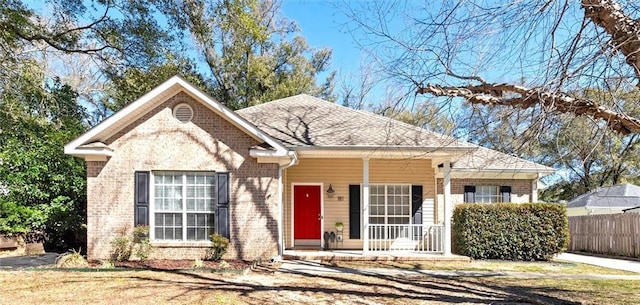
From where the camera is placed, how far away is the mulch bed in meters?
10.5

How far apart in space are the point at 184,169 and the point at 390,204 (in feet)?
22.3

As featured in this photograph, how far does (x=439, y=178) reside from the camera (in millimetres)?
15180

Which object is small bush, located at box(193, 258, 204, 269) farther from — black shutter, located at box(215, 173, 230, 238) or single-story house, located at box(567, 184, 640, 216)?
single-story house, located at box(567, 184, 640, 216)

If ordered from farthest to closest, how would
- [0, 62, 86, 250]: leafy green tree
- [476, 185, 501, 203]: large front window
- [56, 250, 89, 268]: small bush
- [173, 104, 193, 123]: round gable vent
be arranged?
[476, 185, 501, 203]: large front window → [0, 62, 86, 250]: leafy green tree → [173, 104, 193, 123]: round gable vent → [56, 250, 89, 268]: small bush

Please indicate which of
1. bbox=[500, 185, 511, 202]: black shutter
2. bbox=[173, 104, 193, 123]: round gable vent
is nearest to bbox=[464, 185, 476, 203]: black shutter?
bbox=[500, 185, 511, 202]: black shutter

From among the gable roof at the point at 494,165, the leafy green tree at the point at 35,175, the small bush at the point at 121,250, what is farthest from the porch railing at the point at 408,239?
the leafy green tree at the point at 35,175

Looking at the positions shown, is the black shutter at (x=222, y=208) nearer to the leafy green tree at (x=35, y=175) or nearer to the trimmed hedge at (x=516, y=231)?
the leafy green tree at (x=35, y=175)

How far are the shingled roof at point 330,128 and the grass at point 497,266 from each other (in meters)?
3.22

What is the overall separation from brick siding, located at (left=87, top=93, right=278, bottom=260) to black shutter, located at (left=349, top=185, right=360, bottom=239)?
360 cm

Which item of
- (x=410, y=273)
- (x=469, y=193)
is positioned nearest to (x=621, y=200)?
(x=469, y=193)

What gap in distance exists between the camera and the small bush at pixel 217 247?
37.4 ft

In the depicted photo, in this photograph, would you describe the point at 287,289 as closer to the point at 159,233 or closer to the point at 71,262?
the point at 159,233

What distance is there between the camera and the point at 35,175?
14.0 meters

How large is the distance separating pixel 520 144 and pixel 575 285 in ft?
18.8
